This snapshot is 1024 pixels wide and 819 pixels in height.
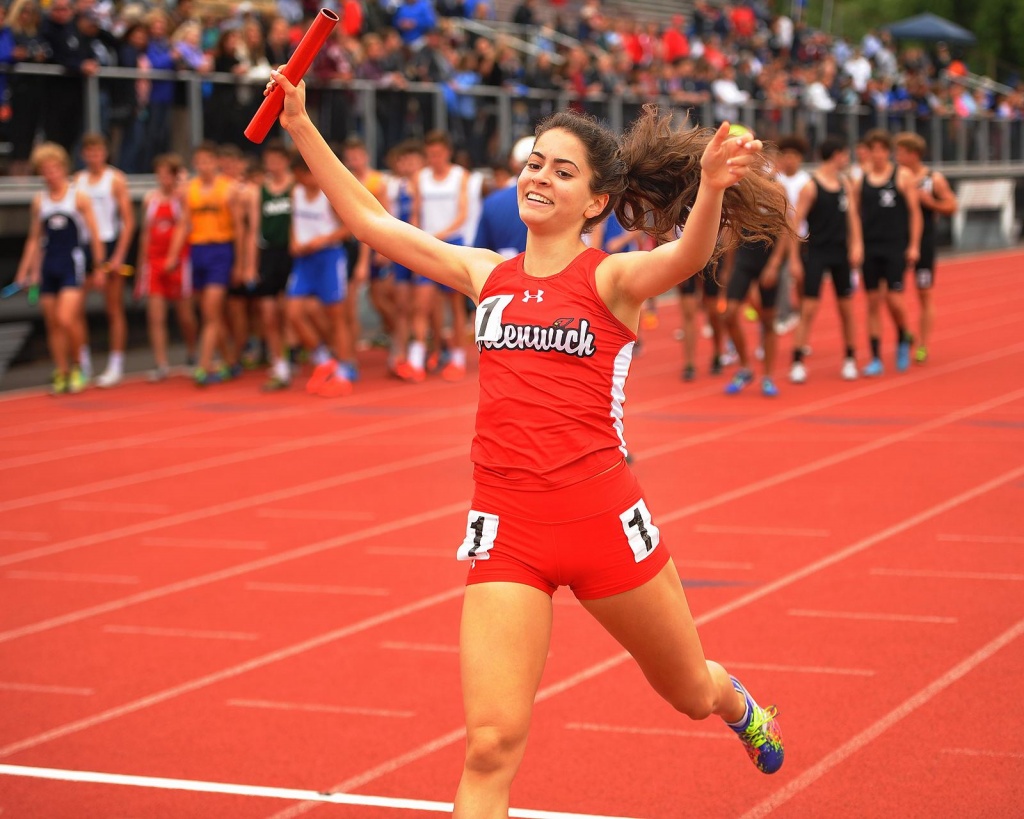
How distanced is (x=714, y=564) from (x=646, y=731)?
7.71ft

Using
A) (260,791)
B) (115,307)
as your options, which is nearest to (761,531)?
(260,791)

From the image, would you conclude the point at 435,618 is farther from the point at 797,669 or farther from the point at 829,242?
the point at 829,242

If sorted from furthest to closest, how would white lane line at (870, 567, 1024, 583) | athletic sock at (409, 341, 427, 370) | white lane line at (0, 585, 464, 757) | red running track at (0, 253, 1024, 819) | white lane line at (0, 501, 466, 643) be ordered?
athletic sock at (409, 341, 427, 370) < white lane line at (870, 567, 1024, 583) < white lane line at (0, 501, 466, 643) < white lane line at (0, 585, 464, 757) < red running track at (0, 253, 1024, 819)

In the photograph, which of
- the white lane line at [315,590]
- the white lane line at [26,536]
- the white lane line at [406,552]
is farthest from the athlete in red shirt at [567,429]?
the white lane line at [26,536]

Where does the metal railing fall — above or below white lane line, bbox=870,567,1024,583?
above

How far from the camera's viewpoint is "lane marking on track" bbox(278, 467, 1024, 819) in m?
4.93

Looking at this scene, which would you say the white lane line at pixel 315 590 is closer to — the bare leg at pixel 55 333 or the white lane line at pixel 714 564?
the white lane line at pixel 714 564

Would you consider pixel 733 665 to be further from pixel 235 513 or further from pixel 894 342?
pixel 894 342

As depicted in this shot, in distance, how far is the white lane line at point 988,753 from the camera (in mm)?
4859

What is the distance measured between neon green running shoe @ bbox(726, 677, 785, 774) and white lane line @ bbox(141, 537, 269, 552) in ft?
14.0

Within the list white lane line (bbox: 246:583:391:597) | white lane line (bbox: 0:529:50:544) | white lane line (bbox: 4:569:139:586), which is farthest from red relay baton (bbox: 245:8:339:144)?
white lane line (bbox: 0:529:50:544)

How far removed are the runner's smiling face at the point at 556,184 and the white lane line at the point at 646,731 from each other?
2076mm

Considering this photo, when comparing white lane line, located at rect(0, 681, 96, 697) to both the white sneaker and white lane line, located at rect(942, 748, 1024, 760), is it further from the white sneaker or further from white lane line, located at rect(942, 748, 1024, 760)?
the white sneaker

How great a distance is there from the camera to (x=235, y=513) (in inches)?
357
